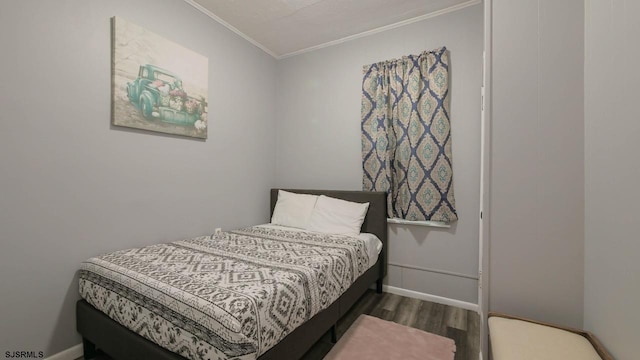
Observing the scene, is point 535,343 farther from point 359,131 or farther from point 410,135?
point 359,131

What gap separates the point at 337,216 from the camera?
257cm

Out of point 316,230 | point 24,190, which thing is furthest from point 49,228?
point 316,230

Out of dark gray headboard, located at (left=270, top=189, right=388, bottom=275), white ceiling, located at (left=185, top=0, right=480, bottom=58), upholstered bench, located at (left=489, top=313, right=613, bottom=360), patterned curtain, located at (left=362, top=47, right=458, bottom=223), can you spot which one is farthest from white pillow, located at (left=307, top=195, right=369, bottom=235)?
white ceiling, located at (left=185, top=0, right=480, bottom=58)

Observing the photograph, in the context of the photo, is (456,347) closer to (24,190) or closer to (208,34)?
(24,190)

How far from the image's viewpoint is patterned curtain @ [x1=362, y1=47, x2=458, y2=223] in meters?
2.33

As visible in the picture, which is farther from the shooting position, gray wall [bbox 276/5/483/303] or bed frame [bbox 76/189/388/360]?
gray wall [bbox 276/5/483/303]

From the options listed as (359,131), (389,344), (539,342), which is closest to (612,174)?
(539,342)

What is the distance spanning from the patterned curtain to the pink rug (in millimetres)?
1014

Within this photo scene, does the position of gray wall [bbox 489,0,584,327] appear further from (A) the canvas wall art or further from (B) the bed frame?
(A) the canvas wall art

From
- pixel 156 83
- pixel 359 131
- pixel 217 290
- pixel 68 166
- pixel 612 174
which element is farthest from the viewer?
pixel 359 131

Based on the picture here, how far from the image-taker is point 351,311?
2219mm

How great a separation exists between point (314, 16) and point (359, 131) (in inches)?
48.4

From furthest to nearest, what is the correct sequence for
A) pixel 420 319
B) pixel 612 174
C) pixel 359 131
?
pixel 359 131 < pixel 420 319 < pixel 612 174

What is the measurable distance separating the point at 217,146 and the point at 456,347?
265 cm
